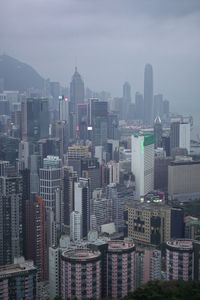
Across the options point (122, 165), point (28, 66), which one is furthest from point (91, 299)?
point (122, 165)

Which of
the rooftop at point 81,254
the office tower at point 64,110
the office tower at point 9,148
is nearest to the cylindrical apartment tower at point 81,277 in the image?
the rooftop at point 81,254

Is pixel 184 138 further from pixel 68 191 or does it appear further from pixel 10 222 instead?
pixel 10 222

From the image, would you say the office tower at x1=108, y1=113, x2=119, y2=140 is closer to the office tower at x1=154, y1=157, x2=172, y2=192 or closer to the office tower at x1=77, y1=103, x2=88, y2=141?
the office tower at x1=77, y1=103, x2=88, y2=141

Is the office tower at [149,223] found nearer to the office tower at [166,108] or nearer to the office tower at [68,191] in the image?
the office tower at [68,191]

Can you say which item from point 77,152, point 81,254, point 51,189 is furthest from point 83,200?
point 81,254

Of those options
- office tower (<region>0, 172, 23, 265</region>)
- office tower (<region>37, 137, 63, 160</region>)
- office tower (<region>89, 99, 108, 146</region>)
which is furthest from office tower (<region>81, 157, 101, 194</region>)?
office tower (<region>0, 172, 23, 265</region>)
